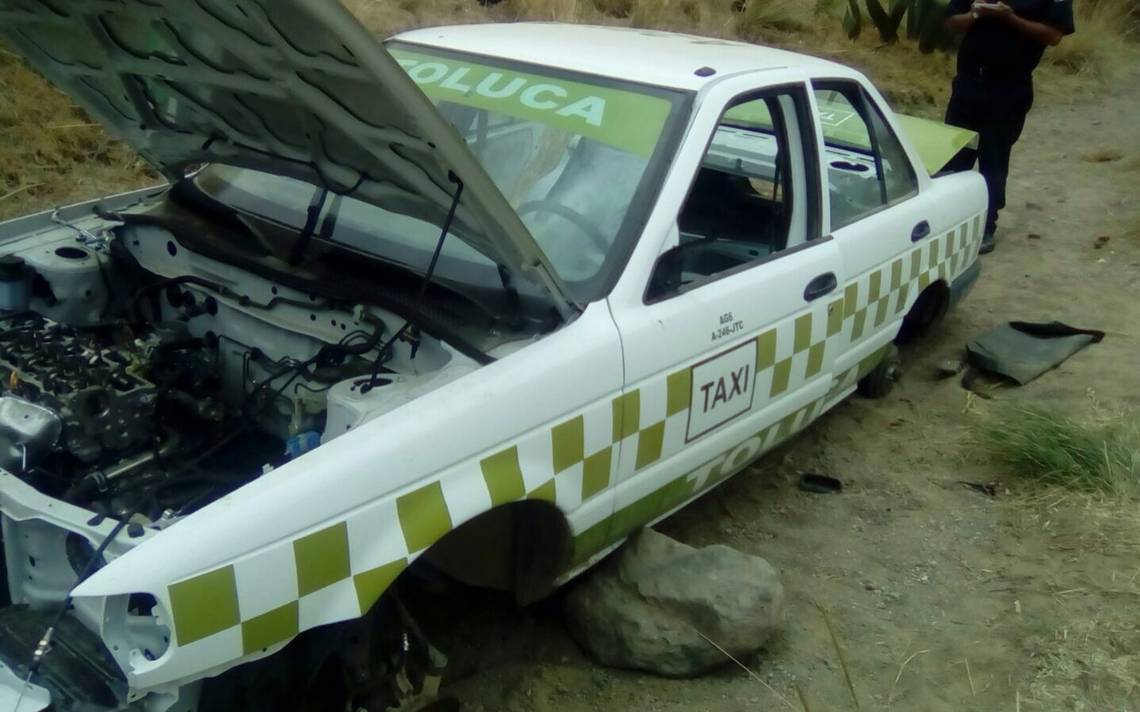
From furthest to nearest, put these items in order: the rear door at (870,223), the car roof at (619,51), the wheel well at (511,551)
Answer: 1. the rear door at (870,223)
2. the car roof at (619,51)
3. the wheel well at (511,551)

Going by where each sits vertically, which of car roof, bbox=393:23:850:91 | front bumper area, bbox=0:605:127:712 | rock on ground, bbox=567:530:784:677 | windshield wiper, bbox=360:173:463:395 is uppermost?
car roof, bbox=393:23:850:91

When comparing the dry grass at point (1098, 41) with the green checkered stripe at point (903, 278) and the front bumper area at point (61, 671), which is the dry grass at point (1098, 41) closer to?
the green checkered stripe at point (903, 278)

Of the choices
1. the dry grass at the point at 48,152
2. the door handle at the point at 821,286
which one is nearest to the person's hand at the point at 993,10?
the door handle at the point at 821,286

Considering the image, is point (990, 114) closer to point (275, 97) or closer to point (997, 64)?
point (997, 64)

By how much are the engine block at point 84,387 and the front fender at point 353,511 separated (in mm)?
601

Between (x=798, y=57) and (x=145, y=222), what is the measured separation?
2.22m

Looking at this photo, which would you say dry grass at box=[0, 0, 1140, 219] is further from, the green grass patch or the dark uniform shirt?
the green grass patch

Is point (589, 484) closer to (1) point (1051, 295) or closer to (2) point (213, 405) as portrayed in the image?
(2) point (213, 405)

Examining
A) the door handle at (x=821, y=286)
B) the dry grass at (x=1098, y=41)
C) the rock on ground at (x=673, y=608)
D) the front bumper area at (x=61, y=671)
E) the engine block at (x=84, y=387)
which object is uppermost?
the engine block at (x=84, y=387)

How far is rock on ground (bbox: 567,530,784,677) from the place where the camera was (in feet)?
10.1

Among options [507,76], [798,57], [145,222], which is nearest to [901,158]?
[798,57]

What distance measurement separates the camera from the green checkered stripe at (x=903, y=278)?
149 inches

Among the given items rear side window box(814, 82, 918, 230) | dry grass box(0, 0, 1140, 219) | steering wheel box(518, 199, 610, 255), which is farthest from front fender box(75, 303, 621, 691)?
dry grass box(0, 0, 1140, 219)

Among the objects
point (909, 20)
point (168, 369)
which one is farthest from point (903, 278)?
point (909, 20)
